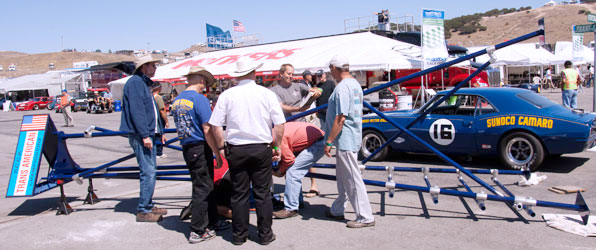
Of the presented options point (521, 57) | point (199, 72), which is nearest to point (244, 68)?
point (199, 72)

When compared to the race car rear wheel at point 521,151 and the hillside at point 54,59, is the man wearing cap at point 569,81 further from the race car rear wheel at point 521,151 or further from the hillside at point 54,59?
the hillside at point 54,59

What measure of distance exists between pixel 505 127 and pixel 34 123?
6922 mm

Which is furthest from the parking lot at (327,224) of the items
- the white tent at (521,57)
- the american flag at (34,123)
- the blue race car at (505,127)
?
the white tent at (521,57)

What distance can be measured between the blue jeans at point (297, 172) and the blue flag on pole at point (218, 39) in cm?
3635

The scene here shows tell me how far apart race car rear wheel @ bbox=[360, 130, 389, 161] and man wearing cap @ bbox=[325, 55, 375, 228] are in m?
4.17

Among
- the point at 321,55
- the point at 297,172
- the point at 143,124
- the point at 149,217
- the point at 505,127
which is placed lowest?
the point at 149,217

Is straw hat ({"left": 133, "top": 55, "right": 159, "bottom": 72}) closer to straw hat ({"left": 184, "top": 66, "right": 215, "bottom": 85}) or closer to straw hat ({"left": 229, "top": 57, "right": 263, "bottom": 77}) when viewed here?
straw hat ({"left": 184, "top": 66, "right": 215, "bottom": 85})

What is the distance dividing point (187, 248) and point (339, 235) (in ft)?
4.84

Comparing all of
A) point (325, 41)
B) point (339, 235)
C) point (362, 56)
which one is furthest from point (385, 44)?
point (339, 235)

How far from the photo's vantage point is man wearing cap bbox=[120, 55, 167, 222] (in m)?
4.95

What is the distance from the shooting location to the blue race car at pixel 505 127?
7066 millimetres

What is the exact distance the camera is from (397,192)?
247 inches

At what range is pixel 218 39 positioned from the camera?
1640 inches

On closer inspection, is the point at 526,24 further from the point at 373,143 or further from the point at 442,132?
the point at 442,132
